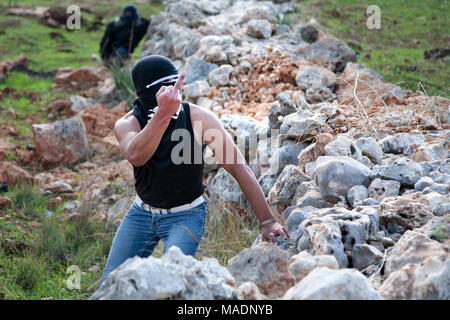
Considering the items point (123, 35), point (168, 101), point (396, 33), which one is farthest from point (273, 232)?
point (123, 35)

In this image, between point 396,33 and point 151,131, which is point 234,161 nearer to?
point 151,131

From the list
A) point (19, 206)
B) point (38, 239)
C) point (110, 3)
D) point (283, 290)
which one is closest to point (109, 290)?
point (283, 290)

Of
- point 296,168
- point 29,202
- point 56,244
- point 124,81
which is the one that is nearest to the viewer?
point 296,168

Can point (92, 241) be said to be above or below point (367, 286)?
below

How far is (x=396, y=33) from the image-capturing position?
31.1ft

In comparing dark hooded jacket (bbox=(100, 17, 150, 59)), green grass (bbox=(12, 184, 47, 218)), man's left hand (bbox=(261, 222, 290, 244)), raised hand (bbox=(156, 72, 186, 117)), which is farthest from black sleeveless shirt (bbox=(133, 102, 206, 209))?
dark hooded jacket (bbox=(100, 17, 150, 59))

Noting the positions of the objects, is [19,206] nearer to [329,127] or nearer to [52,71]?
[329,127]

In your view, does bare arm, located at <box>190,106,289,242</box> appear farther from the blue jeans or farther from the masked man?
the blue jeans

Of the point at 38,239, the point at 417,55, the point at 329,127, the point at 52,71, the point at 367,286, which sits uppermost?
the point at 367,286

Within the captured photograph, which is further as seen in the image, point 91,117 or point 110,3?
point 110,3

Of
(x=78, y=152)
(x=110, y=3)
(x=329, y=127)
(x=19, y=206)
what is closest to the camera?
(x=329, y=127)

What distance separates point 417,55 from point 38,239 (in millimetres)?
6077

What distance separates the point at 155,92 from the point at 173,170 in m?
0.48

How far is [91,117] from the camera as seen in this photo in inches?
321
